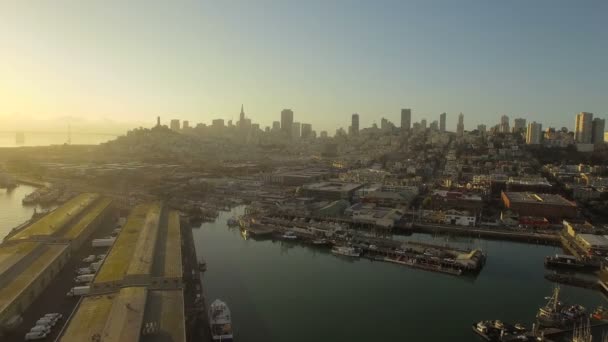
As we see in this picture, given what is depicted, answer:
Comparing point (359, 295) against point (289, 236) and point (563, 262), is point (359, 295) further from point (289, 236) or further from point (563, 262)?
point (563, 262)

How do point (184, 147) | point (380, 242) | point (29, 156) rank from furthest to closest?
point (184, 147), point (29, 156), point (380, 242)

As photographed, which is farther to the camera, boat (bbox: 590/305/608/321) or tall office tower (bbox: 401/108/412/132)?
tall office tower (bbox: 401/108/412/132)

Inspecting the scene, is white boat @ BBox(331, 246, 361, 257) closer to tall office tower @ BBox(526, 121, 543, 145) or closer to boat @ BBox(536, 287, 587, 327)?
boat @ BBox(536, 287, 587, 327)

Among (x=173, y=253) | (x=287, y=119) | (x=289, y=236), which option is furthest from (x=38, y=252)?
(x=287, y=119)

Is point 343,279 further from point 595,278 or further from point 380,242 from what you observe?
point 595,278

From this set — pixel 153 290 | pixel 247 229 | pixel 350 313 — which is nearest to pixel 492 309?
pixel 350 313

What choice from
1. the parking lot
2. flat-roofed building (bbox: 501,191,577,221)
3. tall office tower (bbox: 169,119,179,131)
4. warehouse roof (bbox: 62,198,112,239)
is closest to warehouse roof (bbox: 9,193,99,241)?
warehouse roof (bbox: 62,198,112,239)
